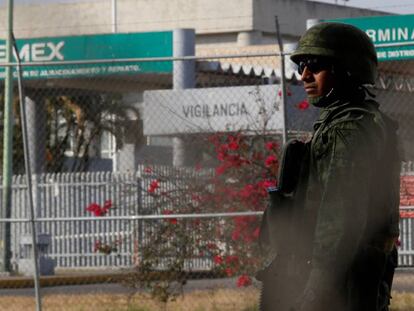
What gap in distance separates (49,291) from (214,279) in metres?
3.26

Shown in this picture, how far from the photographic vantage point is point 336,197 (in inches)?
146

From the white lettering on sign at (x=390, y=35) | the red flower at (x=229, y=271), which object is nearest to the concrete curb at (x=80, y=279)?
the red flower at (x=229, y=271)

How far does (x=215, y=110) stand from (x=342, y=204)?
7.91 meters

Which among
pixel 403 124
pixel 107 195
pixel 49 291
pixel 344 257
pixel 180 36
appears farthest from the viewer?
pixel 180 36

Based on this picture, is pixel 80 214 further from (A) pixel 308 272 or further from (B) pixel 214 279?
(A) pixel 308 272

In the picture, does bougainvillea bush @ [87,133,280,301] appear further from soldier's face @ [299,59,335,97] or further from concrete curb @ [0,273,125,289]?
soldier's face @ [299,59,335,97]

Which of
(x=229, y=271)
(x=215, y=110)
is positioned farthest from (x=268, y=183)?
(x=215, y=110)

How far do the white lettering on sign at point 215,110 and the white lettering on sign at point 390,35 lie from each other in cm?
565

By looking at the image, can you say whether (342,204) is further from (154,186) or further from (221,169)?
(154,186)

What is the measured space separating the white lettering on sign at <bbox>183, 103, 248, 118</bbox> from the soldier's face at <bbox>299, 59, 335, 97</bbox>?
7.06 meters

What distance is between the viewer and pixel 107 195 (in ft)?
57.5

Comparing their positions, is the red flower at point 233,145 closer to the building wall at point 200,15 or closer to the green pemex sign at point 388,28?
the green pemex sign at point 388,28

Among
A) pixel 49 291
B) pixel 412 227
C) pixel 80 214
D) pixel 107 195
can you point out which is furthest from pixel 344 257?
pixel 80 214

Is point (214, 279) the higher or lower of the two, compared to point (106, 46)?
lower
